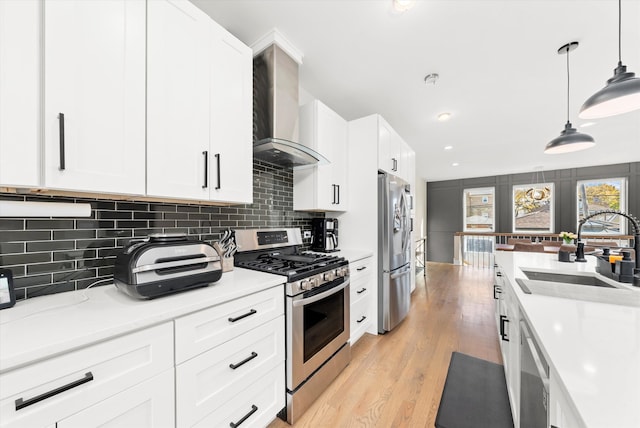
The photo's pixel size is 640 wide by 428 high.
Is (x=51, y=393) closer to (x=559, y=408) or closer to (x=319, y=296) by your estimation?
(x=319, y=296)

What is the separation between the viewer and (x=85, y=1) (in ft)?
3.28

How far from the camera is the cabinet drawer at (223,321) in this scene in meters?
1.00

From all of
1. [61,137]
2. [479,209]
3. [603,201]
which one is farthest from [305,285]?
[603,201]

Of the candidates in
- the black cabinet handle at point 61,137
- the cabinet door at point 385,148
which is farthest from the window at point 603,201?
the black cabinet handle at point 61,137

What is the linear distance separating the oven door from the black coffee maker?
2.20ft

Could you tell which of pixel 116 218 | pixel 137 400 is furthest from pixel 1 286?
pixel 137 400

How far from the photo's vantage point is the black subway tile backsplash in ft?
3.52

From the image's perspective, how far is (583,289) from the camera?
1344 millimetres

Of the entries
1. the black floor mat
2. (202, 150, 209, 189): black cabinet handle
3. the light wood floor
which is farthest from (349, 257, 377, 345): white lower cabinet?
(202, 150, 209, 189): black cabinet handle

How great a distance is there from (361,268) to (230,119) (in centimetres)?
175

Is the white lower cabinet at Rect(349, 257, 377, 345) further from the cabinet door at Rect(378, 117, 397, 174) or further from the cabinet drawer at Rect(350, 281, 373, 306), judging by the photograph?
the cabinet door at Rect(378, 117, 397, 174)

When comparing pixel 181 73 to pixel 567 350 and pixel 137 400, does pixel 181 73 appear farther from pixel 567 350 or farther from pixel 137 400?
pixel 567 350

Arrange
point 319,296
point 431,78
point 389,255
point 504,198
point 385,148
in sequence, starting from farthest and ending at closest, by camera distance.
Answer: point 504,198 < point 385,148 < point 389,255 < point 431,78 < point 319,296

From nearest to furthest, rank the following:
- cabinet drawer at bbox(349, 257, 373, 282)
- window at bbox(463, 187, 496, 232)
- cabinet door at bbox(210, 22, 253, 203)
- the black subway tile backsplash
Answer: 1. the black subway tile backsplash
2. cabinet door at bbox(210, 22, 253, 203)
3. cabinet drawer at bbox(349, 257, 373, 282)
4. window at bbox(463, 187, 496, 232)
